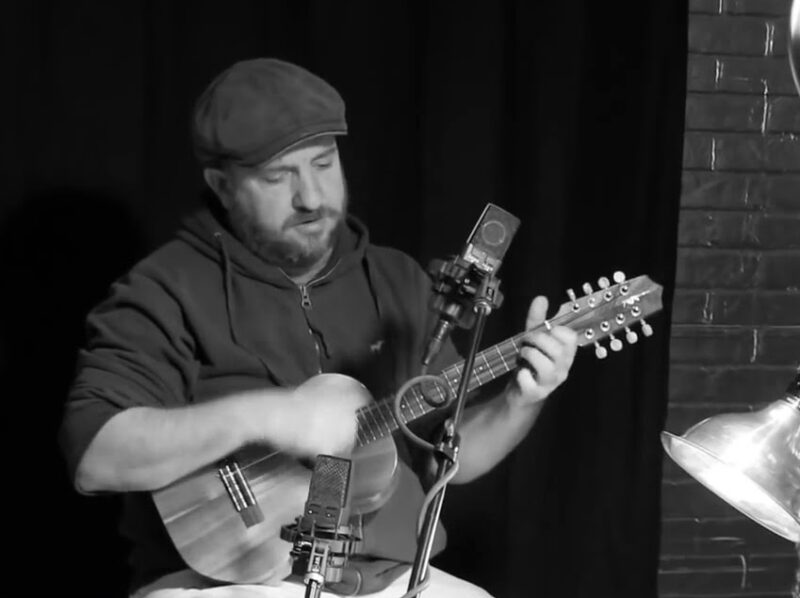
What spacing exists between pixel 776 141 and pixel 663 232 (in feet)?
1.18

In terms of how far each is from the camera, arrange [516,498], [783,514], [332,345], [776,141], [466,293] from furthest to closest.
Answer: [776,141]
[516,498]
[332,345]
[466,293]
[783,514]

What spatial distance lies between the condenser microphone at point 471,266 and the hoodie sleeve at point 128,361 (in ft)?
1.73

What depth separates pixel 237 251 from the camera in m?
1.78

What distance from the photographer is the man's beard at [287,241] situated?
1.78 metres

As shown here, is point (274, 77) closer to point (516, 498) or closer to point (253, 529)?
point (253, 529)

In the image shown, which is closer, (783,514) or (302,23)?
(783,514)

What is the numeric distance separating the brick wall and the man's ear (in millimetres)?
1016

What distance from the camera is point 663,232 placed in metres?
2.24

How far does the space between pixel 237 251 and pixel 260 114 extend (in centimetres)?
22

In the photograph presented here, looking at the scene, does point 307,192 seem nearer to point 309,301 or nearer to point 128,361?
point 309,301

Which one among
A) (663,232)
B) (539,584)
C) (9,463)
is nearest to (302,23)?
(663,232)

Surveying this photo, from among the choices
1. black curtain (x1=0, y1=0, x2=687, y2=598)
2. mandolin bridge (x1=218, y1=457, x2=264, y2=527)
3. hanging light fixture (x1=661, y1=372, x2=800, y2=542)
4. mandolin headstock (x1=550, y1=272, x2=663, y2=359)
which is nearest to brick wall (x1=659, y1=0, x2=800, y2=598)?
black curtain (x1=0, y1=0, x2=687, y2=598)

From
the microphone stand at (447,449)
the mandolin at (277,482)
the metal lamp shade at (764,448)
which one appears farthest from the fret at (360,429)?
the metal lamp shade at (764,448)

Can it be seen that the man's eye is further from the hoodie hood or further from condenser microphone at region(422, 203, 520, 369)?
condenser microphone at region(422, 203, 520, 369)
